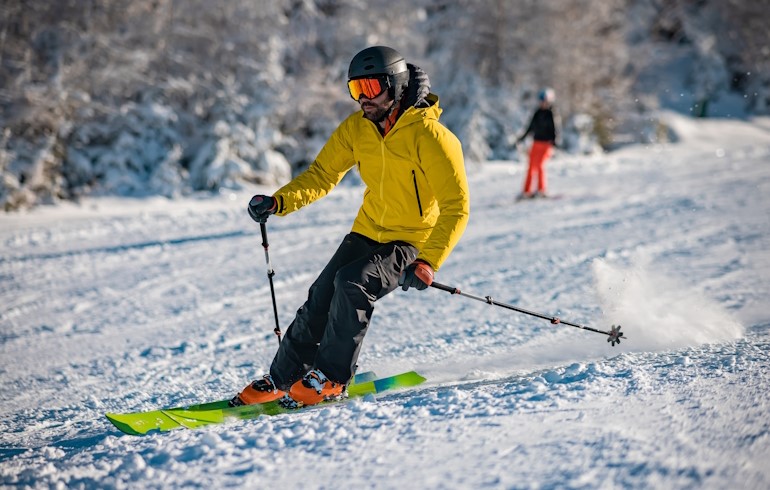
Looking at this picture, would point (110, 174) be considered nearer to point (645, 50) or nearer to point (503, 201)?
point (503, 201)

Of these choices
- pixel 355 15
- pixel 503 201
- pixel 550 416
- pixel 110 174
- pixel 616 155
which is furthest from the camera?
pixel 616 155

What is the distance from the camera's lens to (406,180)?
3529 mm

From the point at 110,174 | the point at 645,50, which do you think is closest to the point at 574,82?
the point at 645,50

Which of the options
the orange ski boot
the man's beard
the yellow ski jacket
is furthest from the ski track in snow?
the man's beard

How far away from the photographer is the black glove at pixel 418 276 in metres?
3.20

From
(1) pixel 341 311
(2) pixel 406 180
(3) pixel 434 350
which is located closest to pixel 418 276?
(1) pixel 341 311

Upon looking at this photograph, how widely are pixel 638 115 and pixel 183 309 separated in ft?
71.4

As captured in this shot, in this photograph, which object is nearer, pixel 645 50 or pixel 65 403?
pixel 65 403

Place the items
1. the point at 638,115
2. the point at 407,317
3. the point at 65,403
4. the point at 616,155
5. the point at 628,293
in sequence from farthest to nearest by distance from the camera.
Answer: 1. the point at 638,115
2. the point at 616,155
3. the point at 407,317
4. the point at 628,293
5. the point at 65,403

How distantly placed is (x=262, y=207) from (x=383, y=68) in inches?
41.1

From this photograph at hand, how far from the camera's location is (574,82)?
72.8 feet

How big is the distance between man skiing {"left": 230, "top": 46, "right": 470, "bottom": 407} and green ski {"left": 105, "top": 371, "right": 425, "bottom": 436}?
0.33ft

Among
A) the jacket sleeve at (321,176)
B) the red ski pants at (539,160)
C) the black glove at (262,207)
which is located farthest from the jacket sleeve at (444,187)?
the red ski pants at (539,160)

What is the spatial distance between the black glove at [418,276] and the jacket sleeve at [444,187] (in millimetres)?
90
